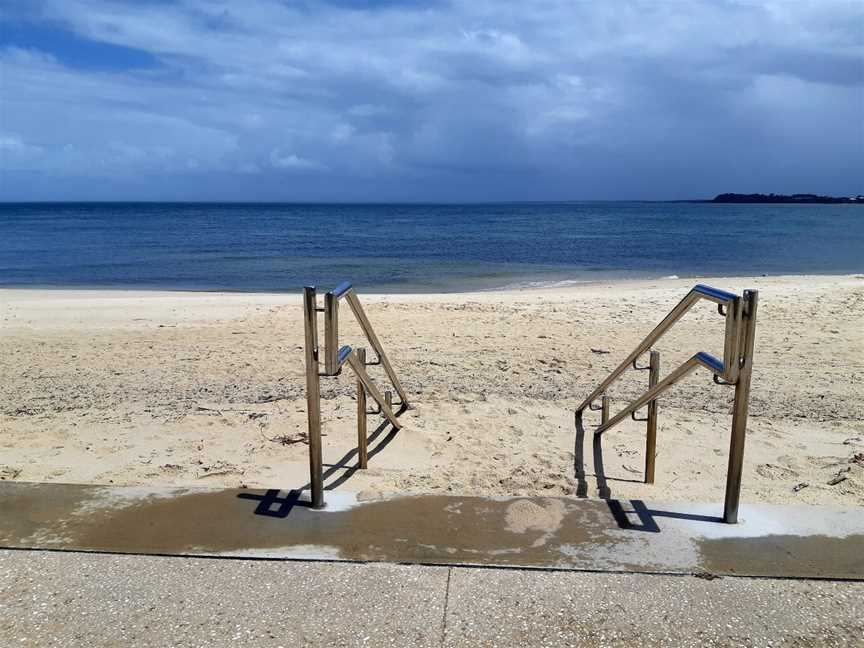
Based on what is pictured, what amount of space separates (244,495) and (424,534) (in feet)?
3.29

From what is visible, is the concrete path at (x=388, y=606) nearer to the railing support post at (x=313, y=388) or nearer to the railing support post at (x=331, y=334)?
the railing support post at (x=313, y=388)

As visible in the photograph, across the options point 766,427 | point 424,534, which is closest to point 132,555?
point 424,534

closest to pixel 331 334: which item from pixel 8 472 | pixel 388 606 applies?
pixel 388 606

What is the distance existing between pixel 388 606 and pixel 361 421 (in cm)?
182

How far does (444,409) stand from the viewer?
580cm

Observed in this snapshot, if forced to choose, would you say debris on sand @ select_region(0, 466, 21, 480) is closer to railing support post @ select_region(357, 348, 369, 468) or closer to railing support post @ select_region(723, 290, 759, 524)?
railing support post @ select_region(357, 348, 369, 468)

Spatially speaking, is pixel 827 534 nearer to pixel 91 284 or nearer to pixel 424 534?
pixel 424 534

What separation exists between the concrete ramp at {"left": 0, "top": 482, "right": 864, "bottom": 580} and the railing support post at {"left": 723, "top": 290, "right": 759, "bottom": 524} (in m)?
0.12

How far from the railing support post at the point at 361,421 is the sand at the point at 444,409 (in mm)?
96

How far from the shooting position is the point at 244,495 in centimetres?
347

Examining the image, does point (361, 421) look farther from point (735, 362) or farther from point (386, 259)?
point (386, 259)

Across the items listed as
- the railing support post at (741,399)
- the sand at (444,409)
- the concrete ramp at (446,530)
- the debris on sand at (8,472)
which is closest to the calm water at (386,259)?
the sand at (444,409)

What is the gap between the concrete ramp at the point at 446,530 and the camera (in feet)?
9.38

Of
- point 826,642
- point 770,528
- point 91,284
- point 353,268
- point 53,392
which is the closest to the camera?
point 826,642
